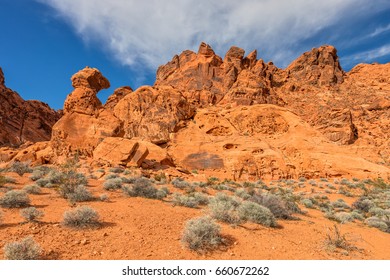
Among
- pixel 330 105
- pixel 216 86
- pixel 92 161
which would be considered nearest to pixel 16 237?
pixel 92 161

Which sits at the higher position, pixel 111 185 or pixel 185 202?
pixel 111 185

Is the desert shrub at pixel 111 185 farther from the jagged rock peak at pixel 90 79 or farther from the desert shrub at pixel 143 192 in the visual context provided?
the jagged rock peak at pixel 90 79

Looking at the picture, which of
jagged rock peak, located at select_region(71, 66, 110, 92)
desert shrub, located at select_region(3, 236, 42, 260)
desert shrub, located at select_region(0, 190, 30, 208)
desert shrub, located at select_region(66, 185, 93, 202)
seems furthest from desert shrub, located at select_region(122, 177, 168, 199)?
jagged rock peak, located at select_region(71, 66, 110, 92)

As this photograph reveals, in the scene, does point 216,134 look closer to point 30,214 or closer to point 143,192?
point 143,192

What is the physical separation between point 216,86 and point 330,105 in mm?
26093

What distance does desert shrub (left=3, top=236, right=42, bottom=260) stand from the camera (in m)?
4.14


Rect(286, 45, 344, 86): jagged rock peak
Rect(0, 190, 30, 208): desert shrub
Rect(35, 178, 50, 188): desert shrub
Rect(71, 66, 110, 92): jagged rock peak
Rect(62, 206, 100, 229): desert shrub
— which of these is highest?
Rect(286, 45, 344, 86): jagged rock peak

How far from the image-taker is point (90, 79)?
28469 mm

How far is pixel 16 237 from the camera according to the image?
202 inches

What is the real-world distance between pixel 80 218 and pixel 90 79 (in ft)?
85.7

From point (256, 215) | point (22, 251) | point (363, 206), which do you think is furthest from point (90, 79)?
point (363, 206)

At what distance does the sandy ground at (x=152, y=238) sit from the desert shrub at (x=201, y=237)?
0.51 feet

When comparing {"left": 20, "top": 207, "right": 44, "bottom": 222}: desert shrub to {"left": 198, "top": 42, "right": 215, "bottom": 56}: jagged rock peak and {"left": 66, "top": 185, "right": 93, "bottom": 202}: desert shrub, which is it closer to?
{"left": 66, "top": 185, "right": 93, "bottom": 202}: desert shrub

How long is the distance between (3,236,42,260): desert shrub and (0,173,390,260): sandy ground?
274mm
